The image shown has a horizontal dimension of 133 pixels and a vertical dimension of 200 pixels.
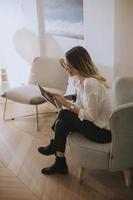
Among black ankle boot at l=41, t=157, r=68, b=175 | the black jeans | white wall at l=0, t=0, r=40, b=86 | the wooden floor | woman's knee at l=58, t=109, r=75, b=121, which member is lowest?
the wooden floor

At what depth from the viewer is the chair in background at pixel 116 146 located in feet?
6.67

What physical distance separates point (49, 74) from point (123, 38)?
1016mm

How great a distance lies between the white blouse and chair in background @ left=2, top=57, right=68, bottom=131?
105 centimetres

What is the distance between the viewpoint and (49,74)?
3.67m

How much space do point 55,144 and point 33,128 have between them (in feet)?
3.35

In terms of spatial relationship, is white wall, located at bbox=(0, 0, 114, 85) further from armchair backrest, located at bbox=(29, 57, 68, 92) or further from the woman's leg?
the woman's leg

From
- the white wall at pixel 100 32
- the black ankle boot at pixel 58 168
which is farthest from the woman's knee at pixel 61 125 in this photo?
the white wall at pixel 100 32

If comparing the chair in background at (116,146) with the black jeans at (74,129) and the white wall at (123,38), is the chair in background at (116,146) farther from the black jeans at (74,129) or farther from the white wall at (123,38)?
the white wall at (123,38)

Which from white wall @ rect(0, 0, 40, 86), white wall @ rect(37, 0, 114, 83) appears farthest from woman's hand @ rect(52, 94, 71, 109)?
white wall @ rect(0, 0, 40, 86)

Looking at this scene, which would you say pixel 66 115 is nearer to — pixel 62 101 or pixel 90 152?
pixel 62 101

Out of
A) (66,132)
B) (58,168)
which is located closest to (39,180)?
(58,168)

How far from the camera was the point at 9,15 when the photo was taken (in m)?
4.57

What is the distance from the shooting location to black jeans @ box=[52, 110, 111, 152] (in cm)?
229

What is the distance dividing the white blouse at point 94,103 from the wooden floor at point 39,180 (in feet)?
1.49
